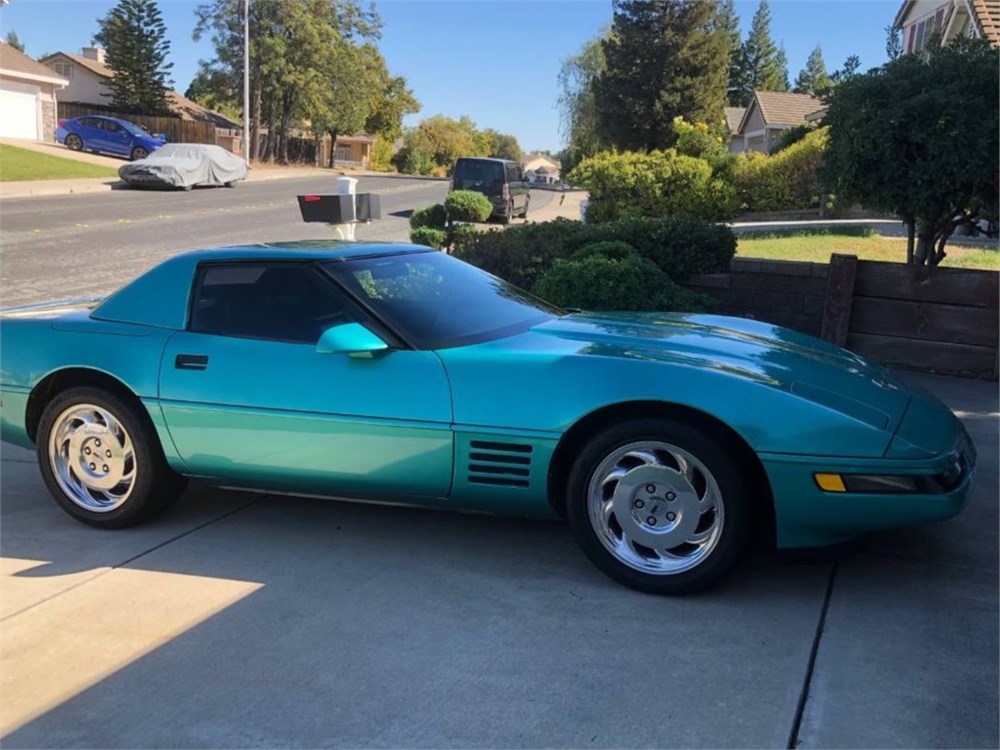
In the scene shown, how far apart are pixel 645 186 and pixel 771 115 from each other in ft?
101

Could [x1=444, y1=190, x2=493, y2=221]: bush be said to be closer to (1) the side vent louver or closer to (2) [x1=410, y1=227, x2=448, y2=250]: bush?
(2) [x1=410, y1=227, x2=448, y2=250]: bush

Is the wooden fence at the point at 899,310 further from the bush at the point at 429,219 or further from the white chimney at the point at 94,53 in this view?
the white chimney at the point at 94,53

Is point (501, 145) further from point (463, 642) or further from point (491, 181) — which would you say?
point (463, 642)

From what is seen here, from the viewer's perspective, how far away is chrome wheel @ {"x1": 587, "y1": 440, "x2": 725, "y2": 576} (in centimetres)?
350

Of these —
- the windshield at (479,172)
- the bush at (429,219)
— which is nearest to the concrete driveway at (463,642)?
the bush at (429,219)

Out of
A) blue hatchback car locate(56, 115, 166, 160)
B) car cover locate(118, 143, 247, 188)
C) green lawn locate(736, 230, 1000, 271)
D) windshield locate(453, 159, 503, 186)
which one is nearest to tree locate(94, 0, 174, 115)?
blue hatchback car locate(56, 115, 166, 160)

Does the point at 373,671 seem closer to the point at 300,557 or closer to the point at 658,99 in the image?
the point at 300,557

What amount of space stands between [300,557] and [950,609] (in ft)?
8.66

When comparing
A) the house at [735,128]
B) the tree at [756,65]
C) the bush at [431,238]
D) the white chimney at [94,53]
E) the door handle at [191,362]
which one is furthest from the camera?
the tree at [756,65]

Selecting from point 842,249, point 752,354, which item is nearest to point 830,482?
point 752,354

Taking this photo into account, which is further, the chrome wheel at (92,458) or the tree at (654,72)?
the tree at (654,72)

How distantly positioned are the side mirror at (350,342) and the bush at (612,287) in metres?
3.81

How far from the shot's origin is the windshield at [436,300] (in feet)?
13.2

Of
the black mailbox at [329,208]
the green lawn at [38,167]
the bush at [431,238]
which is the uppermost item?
the green lawn at [38,167]
